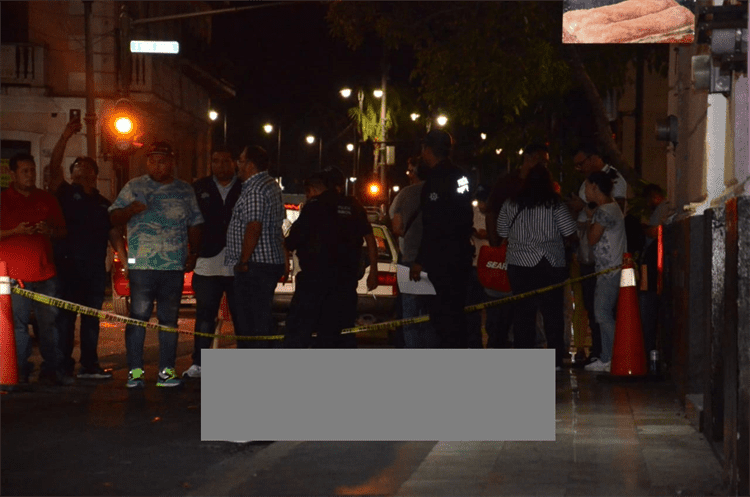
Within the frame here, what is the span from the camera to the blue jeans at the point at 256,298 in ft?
29.2

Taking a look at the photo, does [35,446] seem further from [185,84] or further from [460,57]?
[185,84]

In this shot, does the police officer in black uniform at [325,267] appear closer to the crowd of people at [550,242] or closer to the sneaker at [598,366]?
the crowd of people at [550,242]

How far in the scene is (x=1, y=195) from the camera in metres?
10.0

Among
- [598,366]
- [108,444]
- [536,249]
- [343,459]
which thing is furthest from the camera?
[598,366]

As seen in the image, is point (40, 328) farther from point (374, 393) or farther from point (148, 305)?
point (374, 393)

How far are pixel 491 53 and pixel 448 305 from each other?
1183cm

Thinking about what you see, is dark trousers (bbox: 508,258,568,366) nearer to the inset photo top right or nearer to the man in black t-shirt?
the inset photo top right

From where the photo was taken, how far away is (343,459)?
681cm

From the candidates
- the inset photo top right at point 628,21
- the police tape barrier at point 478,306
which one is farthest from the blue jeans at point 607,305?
the inset photo top right at point 628,21

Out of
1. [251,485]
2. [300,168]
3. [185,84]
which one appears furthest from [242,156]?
[300,168]

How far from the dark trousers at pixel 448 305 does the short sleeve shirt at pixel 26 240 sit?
3.39m

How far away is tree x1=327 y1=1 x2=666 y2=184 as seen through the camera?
19500mm

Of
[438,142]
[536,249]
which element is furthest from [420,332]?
[536,249]

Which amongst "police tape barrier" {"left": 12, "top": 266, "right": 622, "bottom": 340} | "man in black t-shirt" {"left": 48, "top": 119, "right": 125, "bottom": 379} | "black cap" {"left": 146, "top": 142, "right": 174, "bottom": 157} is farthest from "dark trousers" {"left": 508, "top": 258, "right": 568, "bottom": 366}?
"man in black t-shirt" {"left": 48, "top": 119, "right": 125, "bottom": 379}
